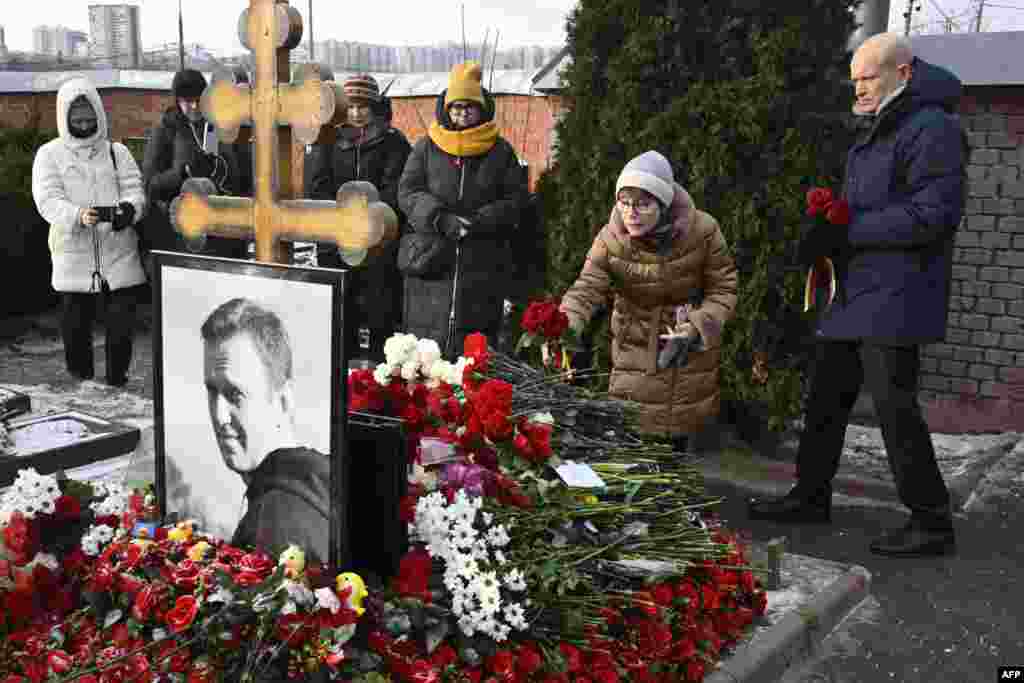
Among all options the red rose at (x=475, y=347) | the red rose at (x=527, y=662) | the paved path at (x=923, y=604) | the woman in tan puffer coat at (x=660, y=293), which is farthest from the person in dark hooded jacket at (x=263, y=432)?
the woman in tan puffer coat at (x=660, y=293)

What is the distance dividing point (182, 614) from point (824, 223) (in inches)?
116

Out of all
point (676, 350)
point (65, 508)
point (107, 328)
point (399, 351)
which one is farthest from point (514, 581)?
point (107, 328)

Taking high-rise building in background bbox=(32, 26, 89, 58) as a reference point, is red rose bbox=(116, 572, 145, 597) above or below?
below

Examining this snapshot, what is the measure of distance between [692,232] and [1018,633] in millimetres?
1872

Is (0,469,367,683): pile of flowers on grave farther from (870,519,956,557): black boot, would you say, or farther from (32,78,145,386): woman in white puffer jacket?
(32,78,145,386): woman in white puffer jacket

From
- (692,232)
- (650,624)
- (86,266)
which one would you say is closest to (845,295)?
(692,232)

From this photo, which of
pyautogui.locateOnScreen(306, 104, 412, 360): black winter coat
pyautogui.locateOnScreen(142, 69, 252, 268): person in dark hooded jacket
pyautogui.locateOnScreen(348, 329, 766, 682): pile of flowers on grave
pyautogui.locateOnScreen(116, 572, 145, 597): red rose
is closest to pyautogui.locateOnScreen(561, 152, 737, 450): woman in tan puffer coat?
pyautogui.locateOnScreen(348, 329, 766, 682): pile of flowers on grave

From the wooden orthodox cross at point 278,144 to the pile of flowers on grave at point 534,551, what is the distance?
54 centimetres

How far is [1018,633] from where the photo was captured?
377 cm

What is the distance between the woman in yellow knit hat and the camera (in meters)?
5.75

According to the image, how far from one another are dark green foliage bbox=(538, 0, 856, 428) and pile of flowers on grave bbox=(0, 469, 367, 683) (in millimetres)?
3506

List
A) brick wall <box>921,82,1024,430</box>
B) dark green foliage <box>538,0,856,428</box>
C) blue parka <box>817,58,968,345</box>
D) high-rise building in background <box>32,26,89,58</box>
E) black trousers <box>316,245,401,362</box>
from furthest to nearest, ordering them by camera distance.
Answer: high-rise building in background <box>32,26,89,58</box>
black trousers <box>316,245,401,362</box>
brick wall <box>921,82,1024,430</box>
dark green foliage <box>538,0,856,428</box>
blue parka <box>817,58,968,345</box>

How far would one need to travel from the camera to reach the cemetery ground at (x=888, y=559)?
3.52 metres

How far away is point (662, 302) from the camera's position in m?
4.41
